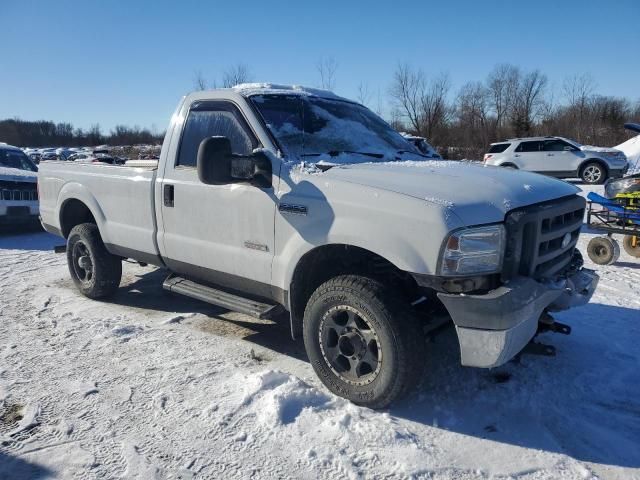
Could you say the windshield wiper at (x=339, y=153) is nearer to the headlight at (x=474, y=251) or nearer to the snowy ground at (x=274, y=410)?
the headlight at (x=474, y=251)

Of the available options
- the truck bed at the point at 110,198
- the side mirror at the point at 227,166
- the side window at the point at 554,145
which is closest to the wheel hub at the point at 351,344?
the side mirror at the point at 227,166

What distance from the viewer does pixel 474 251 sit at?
2717 mm

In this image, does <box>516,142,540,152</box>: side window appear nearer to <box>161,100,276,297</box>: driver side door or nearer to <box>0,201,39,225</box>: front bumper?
<box>0,201,39,225</box>: front bumper

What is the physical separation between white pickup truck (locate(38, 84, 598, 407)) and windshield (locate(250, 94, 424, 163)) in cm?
2

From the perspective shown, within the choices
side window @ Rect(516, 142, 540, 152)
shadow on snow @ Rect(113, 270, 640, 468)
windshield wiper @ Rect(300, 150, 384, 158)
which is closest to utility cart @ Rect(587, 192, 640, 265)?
shadow on snow @ Rect(113, 270, 640, 468)

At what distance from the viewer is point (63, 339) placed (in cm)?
434

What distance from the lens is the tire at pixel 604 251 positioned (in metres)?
6.76

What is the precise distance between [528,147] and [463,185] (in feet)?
58.8

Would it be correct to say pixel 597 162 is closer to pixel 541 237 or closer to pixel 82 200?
pixel 541 237

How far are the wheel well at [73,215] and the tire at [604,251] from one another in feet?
20.8

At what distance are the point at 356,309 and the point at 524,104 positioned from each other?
49.0m

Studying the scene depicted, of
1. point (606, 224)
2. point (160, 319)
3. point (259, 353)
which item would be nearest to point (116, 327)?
point (160, 319)

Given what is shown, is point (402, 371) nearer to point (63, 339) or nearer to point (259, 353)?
point (259, 353)

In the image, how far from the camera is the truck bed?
14.9 ft
